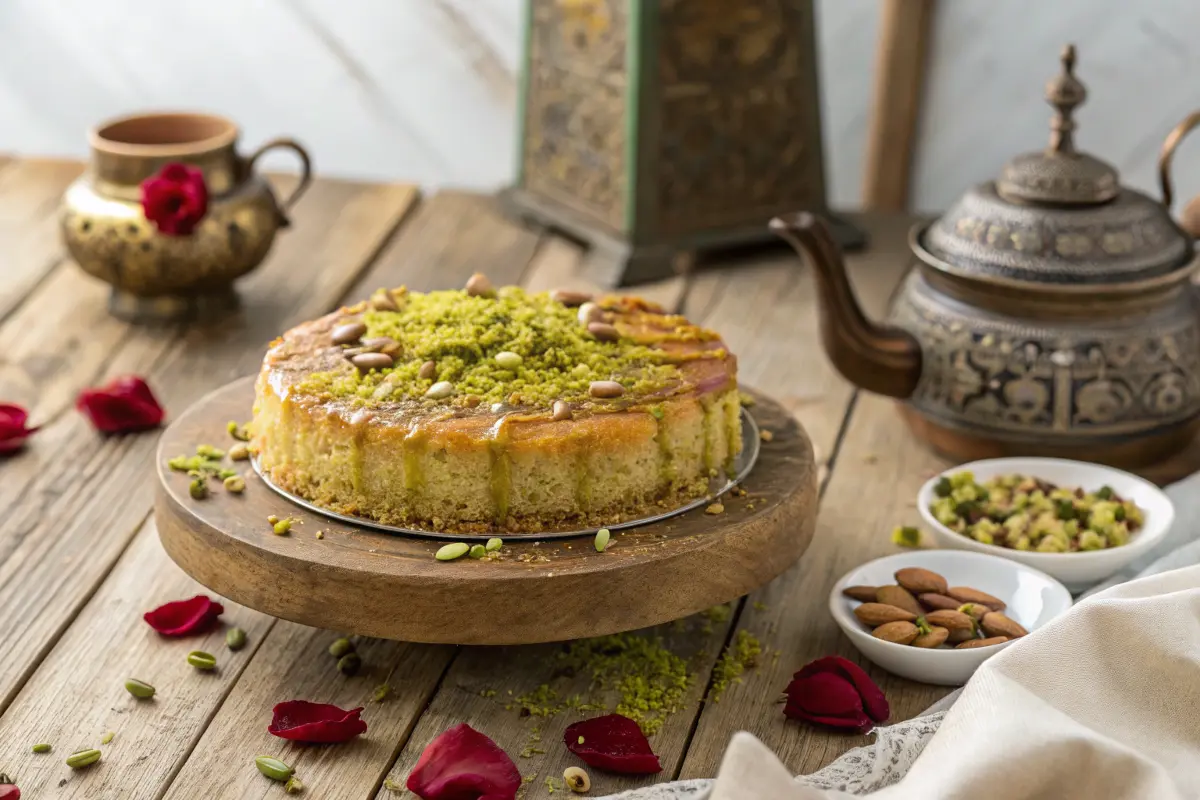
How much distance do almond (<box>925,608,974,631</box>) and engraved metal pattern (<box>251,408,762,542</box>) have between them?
0.81 ft

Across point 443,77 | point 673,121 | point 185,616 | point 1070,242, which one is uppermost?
point 1070,242

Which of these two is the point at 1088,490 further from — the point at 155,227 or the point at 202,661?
the point at 155,227

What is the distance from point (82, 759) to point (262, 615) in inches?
12.1

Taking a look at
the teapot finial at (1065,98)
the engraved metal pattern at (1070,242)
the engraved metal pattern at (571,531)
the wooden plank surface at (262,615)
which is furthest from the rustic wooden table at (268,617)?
the teapot finial at (1065,98)

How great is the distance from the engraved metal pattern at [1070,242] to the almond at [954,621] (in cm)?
53

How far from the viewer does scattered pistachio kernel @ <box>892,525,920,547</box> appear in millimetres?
1798

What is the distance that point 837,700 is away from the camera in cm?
142

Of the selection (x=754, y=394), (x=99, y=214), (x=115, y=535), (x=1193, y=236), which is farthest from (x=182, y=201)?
(x=1193, y=236)

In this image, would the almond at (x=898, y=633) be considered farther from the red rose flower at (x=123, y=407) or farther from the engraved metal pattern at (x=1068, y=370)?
the red rose flower at (x=123, y=407)

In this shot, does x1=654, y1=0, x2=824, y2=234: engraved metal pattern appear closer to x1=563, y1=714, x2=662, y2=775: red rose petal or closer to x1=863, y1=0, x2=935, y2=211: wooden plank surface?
x1=863, y1=0, x2=935, y2=211: wooden plank surface

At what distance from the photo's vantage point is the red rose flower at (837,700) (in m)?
1.42

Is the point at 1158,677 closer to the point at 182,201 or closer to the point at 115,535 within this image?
the point at 115,535

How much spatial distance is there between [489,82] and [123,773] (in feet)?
7.63

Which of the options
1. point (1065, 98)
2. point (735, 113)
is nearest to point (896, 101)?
point (735, 113)
